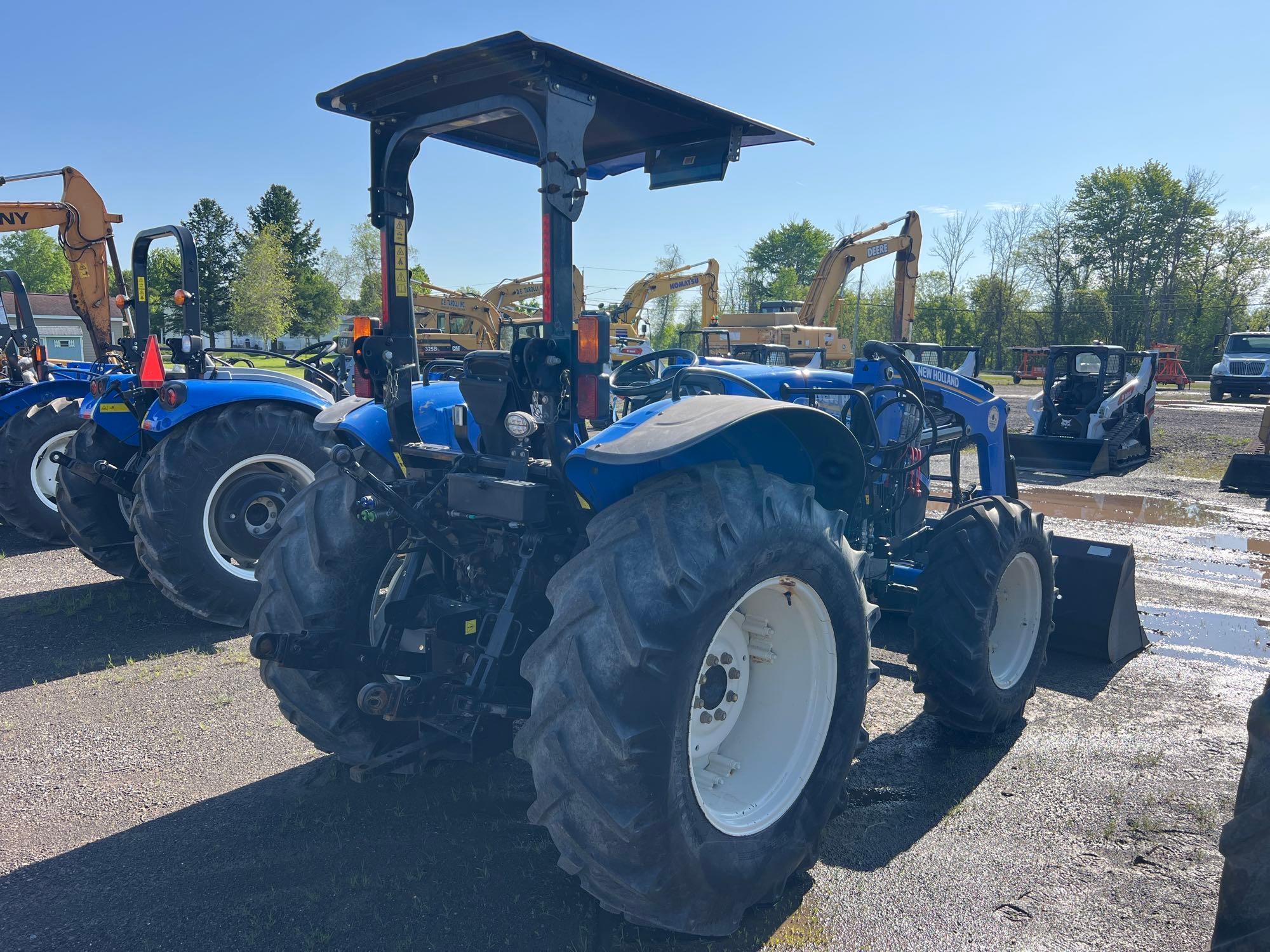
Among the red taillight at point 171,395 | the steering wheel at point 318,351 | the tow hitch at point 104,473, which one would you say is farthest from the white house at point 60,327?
the red taillight at point 171,395

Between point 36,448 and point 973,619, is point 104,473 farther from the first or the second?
point 973,619

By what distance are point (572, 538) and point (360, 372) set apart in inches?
40.1

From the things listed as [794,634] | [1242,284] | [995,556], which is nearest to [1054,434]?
[995,556]

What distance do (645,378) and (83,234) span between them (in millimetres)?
8910

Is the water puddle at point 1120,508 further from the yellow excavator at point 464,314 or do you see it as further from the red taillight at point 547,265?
the yellow excavator at point 464,314

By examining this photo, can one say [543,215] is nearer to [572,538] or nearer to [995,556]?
[572,538]

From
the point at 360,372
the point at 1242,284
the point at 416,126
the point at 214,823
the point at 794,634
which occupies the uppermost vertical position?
the point at 1242,284

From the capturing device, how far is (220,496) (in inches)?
225

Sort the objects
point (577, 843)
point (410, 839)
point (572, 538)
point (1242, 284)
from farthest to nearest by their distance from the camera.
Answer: point (1242, 284), point (410, 839), point (572, 538), point (577, 843)

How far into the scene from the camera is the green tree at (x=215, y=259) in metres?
55.6

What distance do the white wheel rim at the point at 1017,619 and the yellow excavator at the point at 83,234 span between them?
9950 mm

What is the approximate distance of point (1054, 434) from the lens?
1462cm

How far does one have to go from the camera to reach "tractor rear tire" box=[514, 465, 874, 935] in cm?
220

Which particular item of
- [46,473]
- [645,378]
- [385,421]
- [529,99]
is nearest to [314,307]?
[46,473]
